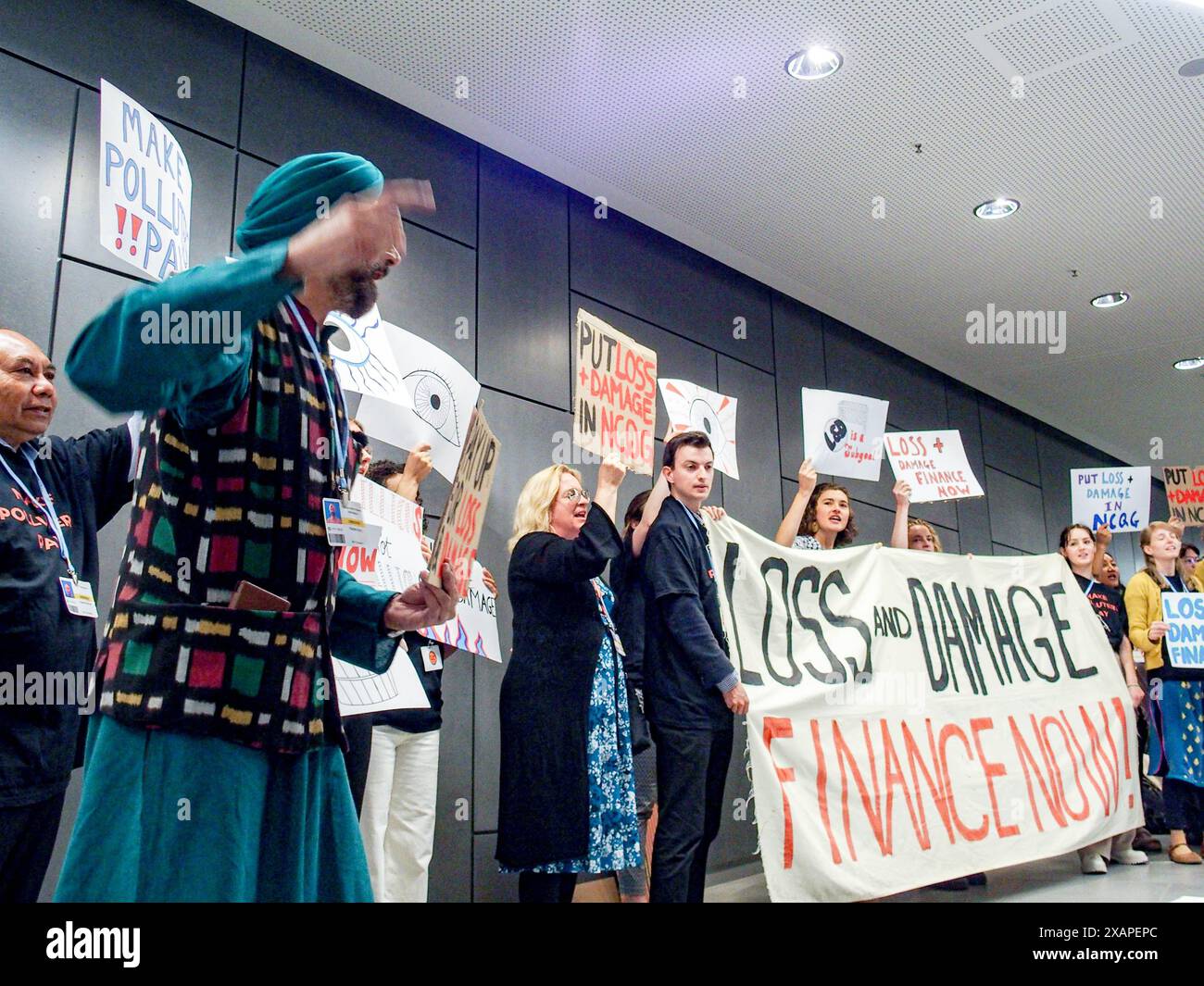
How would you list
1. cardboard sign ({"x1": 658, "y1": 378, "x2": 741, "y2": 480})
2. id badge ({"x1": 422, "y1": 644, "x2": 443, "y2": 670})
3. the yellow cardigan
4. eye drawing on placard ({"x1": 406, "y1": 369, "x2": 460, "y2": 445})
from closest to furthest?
1. id badge ({"x1": 422, "y1": 644, "x2": 443, "y2": 670})
2. eye drawing on placard ({"x1": 406, "y1": 369, "x2": 460, "y2": 445})
3. cardboard sign ({"x1": 658, "y1": 378, "x2": 741, "y2": 480})
4. the yellow cardigan

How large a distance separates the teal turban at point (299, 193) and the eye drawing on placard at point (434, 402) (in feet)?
7.42

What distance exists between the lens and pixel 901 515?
482 centimetres

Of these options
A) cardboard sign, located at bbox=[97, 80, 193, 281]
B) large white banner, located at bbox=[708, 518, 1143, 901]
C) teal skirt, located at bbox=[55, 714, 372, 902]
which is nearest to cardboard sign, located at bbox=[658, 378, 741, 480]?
large white banner, located at bbox=[708, 518, 1143, 901]

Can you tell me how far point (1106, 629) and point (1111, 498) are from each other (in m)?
1.45

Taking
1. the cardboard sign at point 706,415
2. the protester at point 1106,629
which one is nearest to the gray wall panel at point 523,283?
the cardboard sign at point 706,415

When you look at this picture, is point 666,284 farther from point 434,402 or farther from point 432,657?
point 432,657

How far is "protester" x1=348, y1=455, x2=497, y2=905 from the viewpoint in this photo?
301 centimetres

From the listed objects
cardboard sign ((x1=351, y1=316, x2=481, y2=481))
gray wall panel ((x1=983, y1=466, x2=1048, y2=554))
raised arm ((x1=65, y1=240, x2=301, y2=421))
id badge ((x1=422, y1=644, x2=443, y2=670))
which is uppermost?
gray wall panel ((x1=983, y1=466, x2=1048, y2=554))

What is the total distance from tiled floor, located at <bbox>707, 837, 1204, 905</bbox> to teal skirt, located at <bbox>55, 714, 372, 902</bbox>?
3065mm

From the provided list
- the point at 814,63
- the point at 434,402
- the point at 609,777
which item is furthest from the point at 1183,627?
the point at 434,402

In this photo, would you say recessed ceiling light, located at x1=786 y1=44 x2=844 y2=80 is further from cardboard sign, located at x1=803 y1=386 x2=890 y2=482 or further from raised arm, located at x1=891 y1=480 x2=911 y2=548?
raised arm, located at x1=891 y1=480 x2=911 y2=548

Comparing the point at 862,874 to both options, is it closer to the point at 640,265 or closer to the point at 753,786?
the point at 753,786
